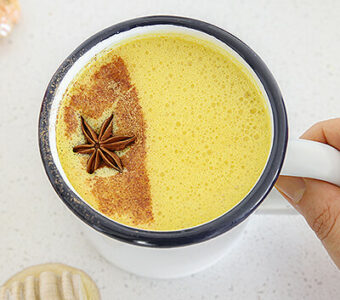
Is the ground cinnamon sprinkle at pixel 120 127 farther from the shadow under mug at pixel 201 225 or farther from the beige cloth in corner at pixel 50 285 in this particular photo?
the beige cloth in corner at pixel 50 285

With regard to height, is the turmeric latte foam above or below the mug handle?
above

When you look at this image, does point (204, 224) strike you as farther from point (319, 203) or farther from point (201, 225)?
point (319, 203)

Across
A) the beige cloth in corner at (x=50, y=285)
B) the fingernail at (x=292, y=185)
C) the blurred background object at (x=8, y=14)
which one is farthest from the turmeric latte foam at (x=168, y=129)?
the blurred background object at (x=8, y=14)

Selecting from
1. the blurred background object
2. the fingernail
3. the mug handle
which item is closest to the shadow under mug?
the mug handle

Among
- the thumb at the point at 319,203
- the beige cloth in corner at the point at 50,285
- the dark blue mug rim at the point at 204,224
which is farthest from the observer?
the beige cloth in corner at the point at 50,285

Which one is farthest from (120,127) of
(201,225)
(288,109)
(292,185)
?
(288,109)

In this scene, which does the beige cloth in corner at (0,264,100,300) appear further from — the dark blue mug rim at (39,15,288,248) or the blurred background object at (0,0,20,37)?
the blurred background object at (0,0,20,37)
